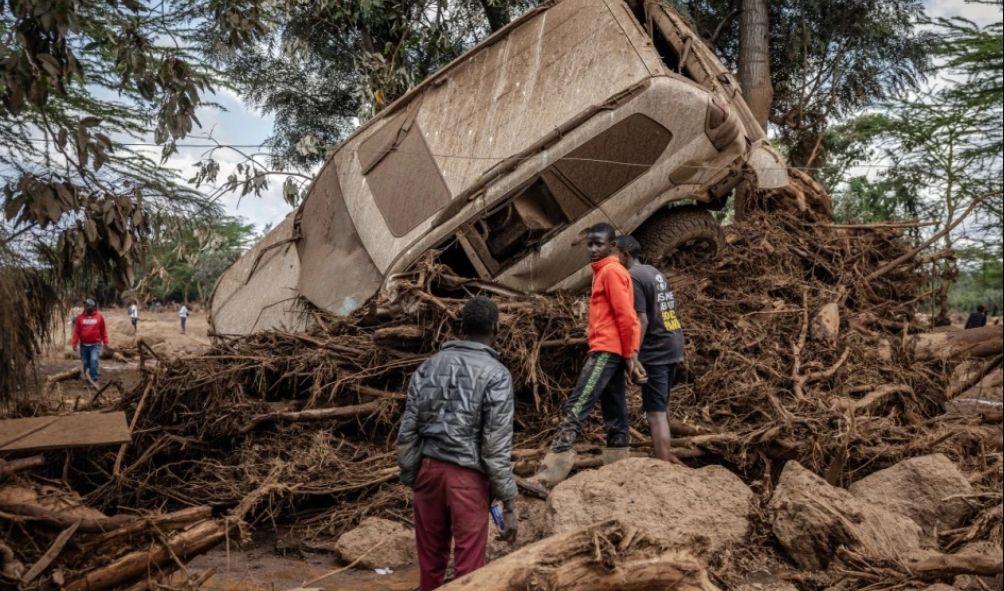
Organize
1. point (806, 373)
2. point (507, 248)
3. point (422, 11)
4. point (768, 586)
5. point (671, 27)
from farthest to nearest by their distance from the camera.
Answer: point (422, 11) < point (671, 27) < point (507, 248) < point (806, 373) < point (768, 586)

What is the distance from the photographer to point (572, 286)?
21.5 ft

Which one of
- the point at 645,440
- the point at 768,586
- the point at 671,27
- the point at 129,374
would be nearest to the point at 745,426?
the point at 645,440

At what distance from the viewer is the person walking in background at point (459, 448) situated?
3203mm

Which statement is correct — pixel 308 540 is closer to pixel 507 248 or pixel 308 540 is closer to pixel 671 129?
pixel 507 248

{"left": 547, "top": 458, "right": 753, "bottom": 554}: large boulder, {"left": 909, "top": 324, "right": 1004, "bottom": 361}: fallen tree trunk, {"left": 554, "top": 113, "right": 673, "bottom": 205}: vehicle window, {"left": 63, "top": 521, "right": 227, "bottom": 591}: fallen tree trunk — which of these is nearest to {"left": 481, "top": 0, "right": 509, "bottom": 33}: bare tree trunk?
{"left": 554, "top": 113, "right": 673, "bottom": 205}: vehicle window

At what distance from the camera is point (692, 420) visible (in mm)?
5551

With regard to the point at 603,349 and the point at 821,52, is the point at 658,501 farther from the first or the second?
the point at 821,52

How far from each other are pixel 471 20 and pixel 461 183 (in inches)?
341

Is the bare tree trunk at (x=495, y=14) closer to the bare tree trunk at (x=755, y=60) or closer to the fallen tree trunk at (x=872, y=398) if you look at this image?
the bare tree trunk at (x=755, y=60)

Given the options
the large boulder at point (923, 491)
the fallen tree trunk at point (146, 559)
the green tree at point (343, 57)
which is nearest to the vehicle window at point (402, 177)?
the fallen tree trunk at point (146, 559)

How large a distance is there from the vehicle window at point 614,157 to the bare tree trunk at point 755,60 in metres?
5.18

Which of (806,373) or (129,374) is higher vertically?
→ (129,374)

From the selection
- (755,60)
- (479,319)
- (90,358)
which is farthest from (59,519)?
(755,60)

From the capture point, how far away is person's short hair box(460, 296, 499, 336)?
3.35m
